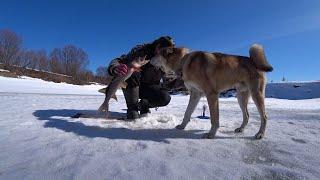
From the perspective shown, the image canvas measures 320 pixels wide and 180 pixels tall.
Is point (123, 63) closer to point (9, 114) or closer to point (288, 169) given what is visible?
point (9, 114)

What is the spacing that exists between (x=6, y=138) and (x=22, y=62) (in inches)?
2702

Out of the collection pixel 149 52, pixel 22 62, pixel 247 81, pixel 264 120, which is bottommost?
pixel 264 120

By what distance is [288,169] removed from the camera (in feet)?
10.2

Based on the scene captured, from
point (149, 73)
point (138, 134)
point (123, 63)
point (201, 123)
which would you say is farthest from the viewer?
point (149, 73)

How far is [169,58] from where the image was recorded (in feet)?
18.9

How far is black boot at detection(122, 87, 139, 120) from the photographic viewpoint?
20.3ft

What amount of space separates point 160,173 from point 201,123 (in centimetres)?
312

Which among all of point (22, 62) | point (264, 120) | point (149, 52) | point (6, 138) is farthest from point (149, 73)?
point (22, 62)

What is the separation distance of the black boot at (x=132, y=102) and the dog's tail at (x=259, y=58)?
8.26 ft

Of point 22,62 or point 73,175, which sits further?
point 22,62

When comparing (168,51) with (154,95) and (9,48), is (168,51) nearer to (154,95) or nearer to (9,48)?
(154,95)

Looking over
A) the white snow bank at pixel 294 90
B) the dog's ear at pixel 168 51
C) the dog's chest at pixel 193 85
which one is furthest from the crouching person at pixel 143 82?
the white snow bank at pixel 294 90

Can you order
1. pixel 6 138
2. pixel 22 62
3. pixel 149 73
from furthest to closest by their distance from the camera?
1. pixel 22 62
2. pixel 149 73
3. pixel 6 138

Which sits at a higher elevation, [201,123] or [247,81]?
Result: [247,81]
